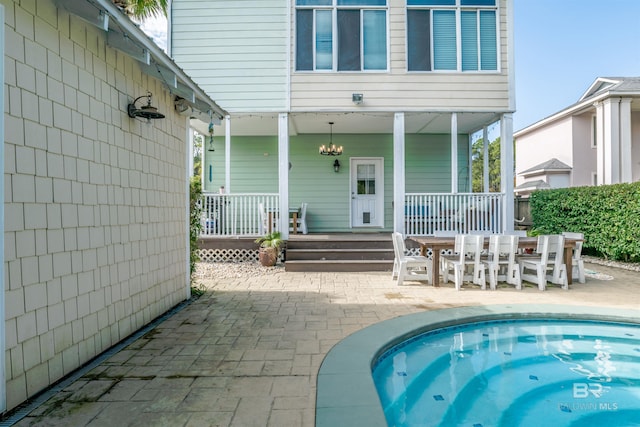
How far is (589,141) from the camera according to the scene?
15.5 m

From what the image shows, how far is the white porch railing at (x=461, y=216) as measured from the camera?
8719 millimetres

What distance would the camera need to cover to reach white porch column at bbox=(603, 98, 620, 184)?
11445 millimetres

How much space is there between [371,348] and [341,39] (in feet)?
24.1

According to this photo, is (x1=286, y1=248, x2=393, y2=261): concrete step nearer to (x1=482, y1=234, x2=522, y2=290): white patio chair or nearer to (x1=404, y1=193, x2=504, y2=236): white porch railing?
(x1=404, y1=193, x2=504, y2=236): white porch railing

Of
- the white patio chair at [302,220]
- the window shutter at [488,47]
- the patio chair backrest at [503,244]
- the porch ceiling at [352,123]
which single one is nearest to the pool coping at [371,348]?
the patio chair backrest at [503,244]

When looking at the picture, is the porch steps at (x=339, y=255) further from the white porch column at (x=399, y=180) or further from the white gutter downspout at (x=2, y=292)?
the white gutter downspout at (x=2, y=292)

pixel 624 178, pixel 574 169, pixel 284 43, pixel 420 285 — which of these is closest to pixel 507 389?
pixel 420 285

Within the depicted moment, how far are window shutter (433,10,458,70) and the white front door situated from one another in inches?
121

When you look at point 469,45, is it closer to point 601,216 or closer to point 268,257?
point 601,216

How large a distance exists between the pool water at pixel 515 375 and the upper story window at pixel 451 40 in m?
6.26

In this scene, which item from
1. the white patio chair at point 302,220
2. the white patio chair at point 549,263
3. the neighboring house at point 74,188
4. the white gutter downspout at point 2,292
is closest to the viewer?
the white gutter downspout at point 2,292

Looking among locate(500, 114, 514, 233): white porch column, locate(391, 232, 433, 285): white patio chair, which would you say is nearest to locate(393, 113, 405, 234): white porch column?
locate(391, 232, 433, 285): white patio chair

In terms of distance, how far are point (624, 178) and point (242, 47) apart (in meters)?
11.4

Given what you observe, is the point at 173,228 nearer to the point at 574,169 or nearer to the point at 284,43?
the point at 284,43
